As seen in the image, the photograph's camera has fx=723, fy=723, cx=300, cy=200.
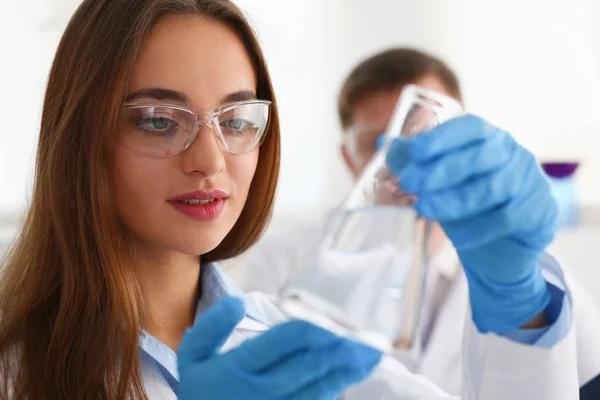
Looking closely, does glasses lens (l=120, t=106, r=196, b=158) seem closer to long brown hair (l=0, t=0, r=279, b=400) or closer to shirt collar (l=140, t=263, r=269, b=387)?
long brown hair (l=0, t=0, r=279, b=400)

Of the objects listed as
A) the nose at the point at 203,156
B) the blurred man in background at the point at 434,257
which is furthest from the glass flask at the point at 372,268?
the blurred man in background at the point at 434,257

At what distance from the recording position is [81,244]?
134 cm

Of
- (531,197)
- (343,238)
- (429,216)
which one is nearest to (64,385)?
(343,238)

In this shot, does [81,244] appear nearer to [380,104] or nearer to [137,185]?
[137,185]

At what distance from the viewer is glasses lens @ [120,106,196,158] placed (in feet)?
4.19

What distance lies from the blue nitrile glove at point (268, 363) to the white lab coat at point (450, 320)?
120 mm

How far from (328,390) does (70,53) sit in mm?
Answer: 794

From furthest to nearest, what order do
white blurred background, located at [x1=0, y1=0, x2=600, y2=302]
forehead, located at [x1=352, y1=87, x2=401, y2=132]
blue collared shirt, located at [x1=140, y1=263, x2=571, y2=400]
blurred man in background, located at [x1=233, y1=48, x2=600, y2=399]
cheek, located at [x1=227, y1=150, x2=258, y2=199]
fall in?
1. white blurred background, located at [x1=0, y1=0, x2=600, y2=302]
2. forehead, located at [x1=352, y1=87, x2=401, y2=132]
3. blurred man in background, located at [x1=233, y1=48, x2=600, y2=399]
4. cheek, located at [x1=227, y1=150, x2=258, y2=199]
5. blue collared shirt, located at [x1=140, y1=263, x2=571, y2=400]

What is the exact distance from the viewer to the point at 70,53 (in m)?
1.37

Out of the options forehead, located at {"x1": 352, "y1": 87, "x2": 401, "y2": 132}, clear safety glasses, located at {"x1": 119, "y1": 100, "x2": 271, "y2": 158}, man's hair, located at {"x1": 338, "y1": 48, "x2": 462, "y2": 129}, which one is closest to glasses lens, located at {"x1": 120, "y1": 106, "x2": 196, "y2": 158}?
clear safety glasses, located at {"x1": 119, "y1": 100, "x2": 271, "y2": 158}

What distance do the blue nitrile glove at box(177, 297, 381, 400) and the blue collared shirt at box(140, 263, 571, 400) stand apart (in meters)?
0.22

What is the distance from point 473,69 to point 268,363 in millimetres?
2927

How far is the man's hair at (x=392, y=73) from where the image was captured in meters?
2.55

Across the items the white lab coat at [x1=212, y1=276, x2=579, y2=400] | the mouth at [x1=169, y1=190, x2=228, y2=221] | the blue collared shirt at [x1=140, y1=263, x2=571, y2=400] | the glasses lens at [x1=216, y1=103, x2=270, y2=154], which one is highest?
the glasses lens at [x1=216, y1=103, x2=270, y2=154]
